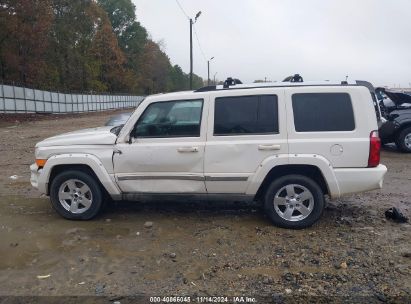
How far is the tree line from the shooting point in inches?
1526

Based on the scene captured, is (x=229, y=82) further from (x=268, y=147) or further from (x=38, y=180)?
(x=38, y=180)

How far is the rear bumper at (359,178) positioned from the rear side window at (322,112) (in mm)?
523

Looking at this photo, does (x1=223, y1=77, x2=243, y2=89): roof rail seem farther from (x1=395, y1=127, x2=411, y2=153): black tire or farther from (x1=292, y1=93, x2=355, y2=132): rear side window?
(x1=395, y1=127, x2=411, y2=153): black tire

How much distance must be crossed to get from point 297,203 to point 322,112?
1179mm

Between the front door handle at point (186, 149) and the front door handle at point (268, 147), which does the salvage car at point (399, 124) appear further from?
the front door handle at point (186, 149)

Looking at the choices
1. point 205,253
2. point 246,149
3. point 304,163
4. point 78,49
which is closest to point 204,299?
point 205,253

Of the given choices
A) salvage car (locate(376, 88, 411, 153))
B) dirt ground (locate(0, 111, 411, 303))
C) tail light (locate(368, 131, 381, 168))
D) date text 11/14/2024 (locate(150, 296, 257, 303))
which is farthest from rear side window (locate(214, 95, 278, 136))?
salvage car (locate(376, 88, 411, 153))

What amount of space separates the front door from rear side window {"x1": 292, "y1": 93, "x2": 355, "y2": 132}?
1.20m

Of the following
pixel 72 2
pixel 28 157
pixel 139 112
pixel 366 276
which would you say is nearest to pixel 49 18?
pixel 72 2

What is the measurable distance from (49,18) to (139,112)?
40.3m

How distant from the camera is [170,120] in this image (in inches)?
208

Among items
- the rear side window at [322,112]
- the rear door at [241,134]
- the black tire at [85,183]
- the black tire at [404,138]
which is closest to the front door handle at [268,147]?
the rear door at [241,134]

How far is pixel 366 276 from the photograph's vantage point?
3.98 m

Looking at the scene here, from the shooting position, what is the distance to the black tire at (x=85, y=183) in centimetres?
552
